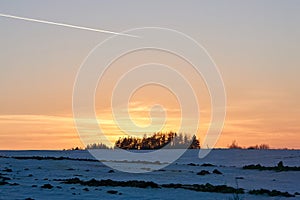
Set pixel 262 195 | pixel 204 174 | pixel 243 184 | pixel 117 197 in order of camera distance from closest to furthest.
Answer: pixel 117 197
pixel 262 195
pixel 243 184
pixel 204 174

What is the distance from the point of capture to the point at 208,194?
44.6 meters

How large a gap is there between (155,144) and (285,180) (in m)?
120

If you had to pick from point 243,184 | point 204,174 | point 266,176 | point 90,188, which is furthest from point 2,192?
point 266,176

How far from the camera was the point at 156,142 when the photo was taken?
18350 centimetres

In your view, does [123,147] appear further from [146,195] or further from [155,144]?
[146,195]

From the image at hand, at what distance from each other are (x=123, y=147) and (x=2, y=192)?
13536 cm

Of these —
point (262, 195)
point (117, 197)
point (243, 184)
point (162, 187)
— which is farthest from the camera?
point (243, 184)

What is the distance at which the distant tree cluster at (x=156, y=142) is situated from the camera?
180 metres

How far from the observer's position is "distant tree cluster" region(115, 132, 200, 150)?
→ 179625mm

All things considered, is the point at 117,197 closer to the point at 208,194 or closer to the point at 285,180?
the point at 208,194

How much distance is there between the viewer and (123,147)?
177 metres

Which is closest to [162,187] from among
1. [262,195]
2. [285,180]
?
[262,195]

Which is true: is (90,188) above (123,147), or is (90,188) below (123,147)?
below

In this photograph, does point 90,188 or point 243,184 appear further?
point 243,184
